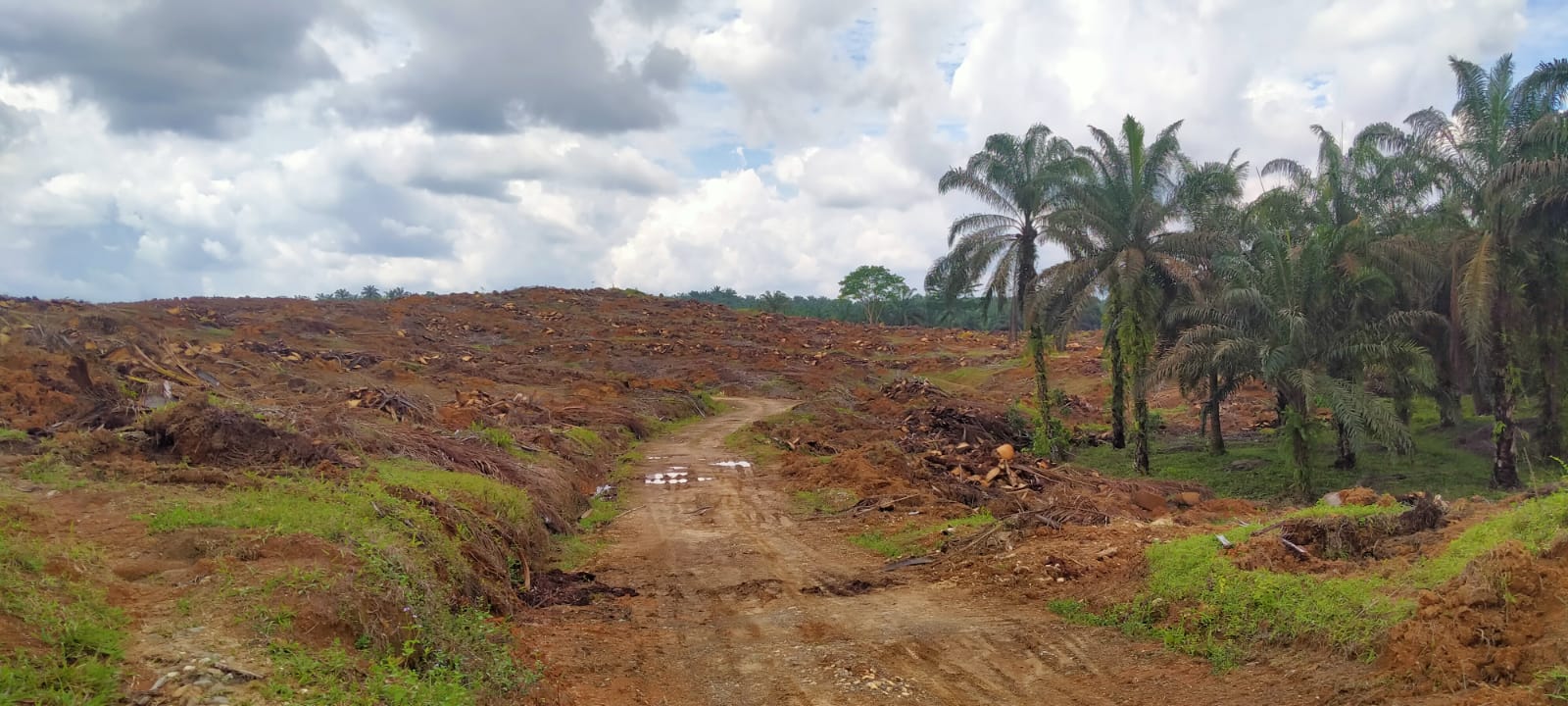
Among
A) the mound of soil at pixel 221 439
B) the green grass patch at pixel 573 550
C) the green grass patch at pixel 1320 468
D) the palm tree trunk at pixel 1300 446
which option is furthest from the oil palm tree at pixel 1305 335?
the mound of soil at pixel 221 439

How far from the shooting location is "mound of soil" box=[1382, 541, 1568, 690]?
566 cm

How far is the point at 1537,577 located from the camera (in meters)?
6.02

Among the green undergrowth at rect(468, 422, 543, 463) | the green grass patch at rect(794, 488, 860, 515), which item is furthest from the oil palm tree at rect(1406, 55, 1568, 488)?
the green undergrowth at rect(468, 422, 543, 463)

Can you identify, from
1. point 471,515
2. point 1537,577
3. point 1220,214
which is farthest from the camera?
point 1220,214

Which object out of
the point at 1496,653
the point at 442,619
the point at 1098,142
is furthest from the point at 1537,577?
the point at 1098,142

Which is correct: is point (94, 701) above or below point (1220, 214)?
below

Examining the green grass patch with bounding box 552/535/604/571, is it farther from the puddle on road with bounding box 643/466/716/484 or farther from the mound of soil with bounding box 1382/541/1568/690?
the mound of soil with bounding box 1382/541/1568/690

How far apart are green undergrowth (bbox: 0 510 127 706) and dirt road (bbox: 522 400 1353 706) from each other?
9.56 ft

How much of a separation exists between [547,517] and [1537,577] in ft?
39.3

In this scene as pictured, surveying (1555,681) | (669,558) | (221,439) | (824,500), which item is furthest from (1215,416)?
(221,439)

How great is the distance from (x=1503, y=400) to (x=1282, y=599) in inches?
620

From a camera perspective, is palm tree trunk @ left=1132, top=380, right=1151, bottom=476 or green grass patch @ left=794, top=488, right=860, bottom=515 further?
palm tree trunk @ left=1132, top=380, right=1151, bottom=476

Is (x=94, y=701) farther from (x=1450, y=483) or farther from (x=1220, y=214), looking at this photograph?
(x=1220, y=214)

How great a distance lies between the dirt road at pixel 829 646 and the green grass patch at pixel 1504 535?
53.0 inches
